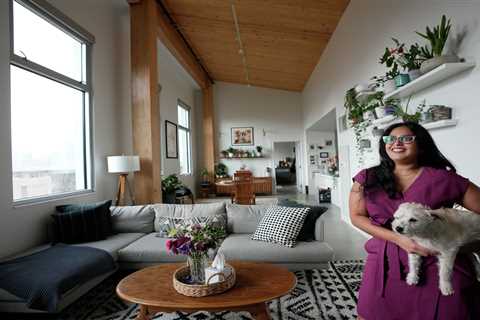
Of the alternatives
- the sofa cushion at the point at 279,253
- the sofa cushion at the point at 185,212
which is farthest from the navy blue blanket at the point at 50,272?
the sofa cushion at the point at 279,253

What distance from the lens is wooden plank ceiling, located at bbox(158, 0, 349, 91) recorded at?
14.8 ft

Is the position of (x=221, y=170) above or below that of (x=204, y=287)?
above

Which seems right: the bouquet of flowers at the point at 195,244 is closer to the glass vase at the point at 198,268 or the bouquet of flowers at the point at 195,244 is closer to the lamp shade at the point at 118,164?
the glass vase at the point at 198,268

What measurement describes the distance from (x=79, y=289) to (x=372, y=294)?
2.08 m

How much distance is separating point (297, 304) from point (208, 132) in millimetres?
7791

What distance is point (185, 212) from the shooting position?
3129 millimetres

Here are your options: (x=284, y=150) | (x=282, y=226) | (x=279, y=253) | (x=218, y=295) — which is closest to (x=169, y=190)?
(x=282, y=226)

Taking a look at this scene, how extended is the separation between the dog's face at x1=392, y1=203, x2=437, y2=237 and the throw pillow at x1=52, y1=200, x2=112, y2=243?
2848mm

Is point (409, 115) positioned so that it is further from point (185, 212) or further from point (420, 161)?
point (185, 212)

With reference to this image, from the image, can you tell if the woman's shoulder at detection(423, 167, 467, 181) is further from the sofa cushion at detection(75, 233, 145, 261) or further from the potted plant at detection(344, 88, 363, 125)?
the potted plant at detection(344, 88, 363, 125)

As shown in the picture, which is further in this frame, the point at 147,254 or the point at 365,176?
the point at 147,254

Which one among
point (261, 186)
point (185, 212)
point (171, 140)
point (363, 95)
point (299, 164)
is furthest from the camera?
point (299, 164)

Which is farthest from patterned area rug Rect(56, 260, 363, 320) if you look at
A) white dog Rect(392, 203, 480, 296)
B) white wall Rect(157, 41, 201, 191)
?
white wall Rect(157, 41, 201, 191)

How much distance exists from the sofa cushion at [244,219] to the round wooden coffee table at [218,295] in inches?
39.5
